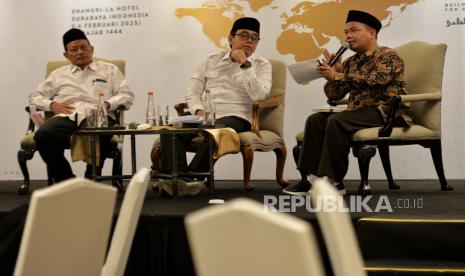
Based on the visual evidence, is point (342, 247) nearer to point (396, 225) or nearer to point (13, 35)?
point (396, 225)

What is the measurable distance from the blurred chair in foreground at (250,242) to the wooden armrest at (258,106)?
3.47 metres

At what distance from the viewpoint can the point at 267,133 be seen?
4.23 m

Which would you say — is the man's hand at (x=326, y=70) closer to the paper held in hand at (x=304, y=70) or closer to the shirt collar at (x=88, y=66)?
the paper held in hand at (x=304, y=70)

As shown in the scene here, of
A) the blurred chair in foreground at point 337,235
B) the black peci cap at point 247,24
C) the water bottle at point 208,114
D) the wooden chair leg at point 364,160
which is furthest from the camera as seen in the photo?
the black peci cap at point 247,24

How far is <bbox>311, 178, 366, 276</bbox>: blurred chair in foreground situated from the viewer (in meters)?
0.71

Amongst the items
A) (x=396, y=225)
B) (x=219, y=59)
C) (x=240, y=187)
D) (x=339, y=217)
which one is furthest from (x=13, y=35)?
(x=339, y=217)

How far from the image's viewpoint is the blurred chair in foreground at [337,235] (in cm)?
71

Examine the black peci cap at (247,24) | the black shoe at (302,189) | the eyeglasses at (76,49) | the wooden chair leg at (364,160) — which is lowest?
the black shoe at (302,189)

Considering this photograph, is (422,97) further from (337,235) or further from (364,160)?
(337,235)

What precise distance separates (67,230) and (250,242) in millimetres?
518

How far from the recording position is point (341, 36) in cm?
527

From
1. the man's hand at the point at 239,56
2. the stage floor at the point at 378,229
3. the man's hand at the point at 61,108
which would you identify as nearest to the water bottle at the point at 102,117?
the man's hand at the point at 61,108

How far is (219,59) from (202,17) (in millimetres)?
1154

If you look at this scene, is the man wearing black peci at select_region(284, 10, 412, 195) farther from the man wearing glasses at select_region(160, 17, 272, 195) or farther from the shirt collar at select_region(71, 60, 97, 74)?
the shirt collar at select_region(71, 60, 97, 74)
